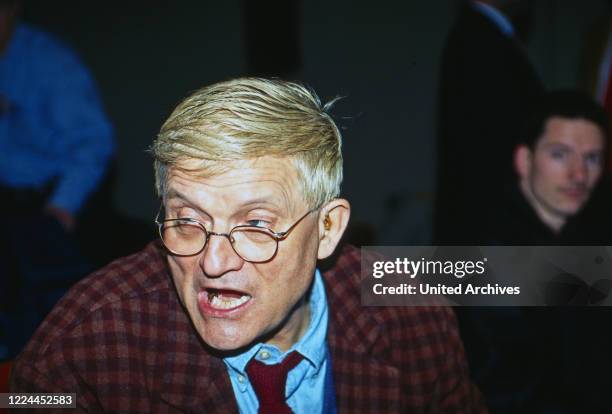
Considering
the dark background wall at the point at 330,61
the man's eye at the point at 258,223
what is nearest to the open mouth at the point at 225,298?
the man's eye at the point at 258,223

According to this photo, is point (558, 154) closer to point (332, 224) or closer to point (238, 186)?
point (332, 224)

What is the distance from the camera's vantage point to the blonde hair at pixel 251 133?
3.77ft

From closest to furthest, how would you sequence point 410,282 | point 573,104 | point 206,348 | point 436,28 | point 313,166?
point 313,166
point 206,348
point 410,282
point 573,104
point 436,28

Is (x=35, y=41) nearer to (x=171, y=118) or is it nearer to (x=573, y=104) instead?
(x=171, y=118)

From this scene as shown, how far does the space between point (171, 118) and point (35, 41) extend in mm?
1722

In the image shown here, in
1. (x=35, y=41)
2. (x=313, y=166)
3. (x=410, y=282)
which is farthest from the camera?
(x=35, y=41)

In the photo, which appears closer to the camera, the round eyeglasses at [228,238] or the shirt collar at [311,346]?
the round eyeglasses at [228,238]

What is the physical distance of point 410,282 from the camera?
5.15ft

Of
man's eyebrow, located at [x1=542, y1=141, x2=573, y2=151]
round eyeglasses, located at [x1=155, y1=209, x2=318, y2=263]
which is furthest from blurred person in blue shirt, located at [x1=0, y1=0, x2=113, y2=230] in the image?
man's eyebrow, located at [x1=542, y1=141, x2=573, y2=151]

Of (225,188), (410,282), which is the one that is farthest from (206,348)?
(410,282)

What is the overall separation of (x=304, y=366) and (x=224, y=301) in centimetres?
29

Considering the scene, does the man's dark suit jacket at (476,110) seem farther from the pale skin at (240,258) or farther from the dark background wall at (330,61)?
the dark background wall at (330,61)

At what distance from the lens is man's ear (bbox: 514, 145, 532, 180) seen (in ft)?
6.91

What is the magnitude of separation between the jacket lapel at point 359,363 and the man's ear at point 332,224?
0.70 ft
